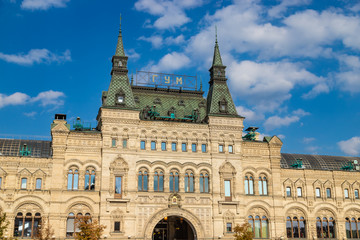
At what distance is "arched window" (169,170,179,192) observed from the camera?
233ft

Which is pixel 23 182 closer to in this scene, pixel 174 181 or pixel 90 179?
pixel 90 179

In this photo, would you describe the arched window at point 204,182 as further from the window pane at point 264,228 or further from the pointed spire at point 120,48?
the pointed spire at point 120,48

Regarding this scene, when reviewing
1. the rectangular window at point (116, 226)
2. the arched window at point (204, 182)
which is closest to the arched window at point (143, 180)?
the rectangular window at point (116, 226)

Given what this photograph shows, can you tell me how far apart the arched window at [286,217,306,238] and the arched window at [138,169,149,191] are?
83.3ft

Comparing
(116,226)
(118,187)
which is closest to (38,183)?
(118,187)

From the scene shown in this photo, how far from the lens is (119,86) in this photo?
74.0m

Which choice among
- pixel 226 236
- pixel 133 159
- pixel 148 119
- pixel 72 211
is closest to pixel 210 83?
pixel 148 119

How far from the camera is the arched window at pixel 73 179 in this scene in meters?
67.1

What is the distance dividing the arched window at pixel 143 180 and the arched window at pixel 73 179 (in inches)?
377

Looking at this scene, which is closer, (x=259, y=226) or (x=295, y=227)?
(x=259, y=226)

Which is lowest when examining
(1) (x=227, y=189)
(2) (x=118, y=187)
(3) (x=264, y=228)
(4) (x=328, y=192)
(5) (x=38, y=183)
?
(3) (x=264, y=228)

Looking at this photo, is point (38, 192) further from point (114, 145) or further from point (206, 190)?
point (206, 190)

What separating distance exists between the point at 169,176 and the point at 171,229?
36.9ft

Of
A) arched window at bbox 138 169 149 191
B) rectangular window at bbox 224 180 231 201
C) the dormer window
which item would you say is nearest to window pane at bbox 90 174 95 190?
arched window at bbox 138 169 149 191
